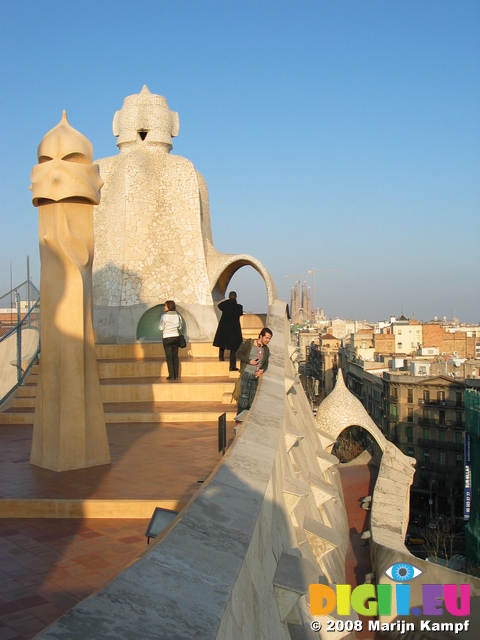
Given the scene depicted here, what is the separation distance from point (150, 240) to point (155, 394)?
17.8 feet

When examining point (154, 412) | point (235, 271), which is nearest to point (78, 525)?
point (154, 412)

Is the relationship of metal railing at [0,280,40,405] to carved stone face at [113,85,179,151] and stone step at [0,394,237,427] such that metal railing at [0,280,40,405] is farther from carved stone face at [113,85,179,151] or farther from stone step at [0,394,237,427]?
carved stone face at [113,85,179,151]

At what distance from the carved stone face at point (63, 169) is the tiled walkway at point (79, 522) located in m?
2.19

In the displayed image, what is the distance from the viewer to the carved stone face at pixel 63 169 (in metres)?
5.10

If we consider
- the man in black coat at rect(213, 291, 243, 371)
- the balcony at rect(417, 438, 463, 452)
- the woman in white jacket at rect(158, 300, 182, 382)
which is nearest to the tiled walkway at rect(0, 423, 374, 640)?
the woman in white jacket at rect(158, 300, 182, 382)

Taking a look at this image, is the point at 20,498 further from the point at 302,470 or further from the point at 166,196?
the point at 166,196

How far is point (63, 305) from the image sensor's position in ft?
17.0

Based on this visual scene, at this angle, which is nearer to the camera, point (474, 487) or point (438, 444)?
point (474, 487)

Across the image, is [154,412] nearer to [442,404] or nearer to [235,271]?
[235,271]

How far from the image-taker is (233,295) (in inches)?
361

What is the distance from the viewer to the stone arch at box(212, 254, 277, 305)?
1350 cm

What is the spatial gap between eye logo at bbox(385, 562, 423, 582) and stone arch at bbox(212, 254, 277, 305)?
21.1 ft

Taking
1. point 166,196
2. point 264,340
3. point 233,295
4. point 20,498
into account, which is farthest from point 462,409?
point 20,498

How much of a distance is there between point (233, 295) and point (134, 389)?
1.96 metres
